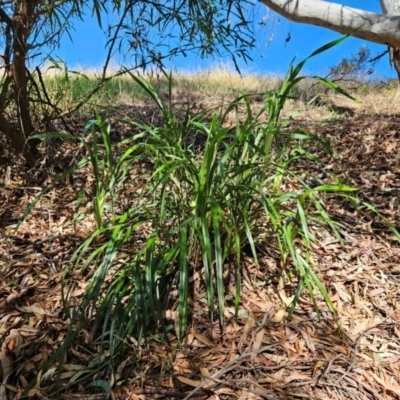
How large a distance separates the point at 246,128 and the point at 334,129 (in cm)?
213

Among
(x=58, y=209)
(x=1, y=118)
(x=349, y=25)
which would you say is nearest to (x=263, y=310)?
(x=58, y=209)

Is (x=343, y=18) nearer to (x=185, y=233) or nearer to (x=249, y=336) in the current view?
(x=185, y=233)

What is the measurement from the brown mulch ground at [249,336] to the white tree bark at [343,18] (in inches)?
82.0

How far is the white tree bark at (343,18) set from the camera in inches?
145

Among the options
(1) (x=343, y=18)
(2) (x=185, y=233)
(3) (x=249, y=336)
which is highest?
(1) (x=343, y=18)

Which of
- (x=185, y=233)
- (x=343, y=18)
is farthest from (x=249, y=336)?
(x=343, y=18)

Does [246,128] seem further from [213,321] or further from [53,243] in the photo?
[53,243]

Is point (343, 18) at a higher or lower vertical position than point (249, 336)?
higher

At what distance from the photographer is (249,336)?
1.66 metres

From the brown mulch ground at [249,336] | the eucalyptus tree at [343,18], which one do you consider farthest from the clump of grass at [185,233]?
the eucalyptus tree at [343,18]

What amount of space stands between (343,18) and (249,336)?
3.24 meters

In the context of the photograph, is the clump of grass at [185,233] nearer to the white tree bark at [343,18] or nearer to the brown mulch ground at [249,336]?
the brown mulch ground at [249,336]

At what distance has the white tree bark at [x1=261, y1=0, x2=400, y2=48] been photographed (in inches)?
145

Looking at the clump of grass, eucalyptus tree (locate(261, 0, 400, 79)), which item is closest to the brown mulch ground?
the clump of grass
